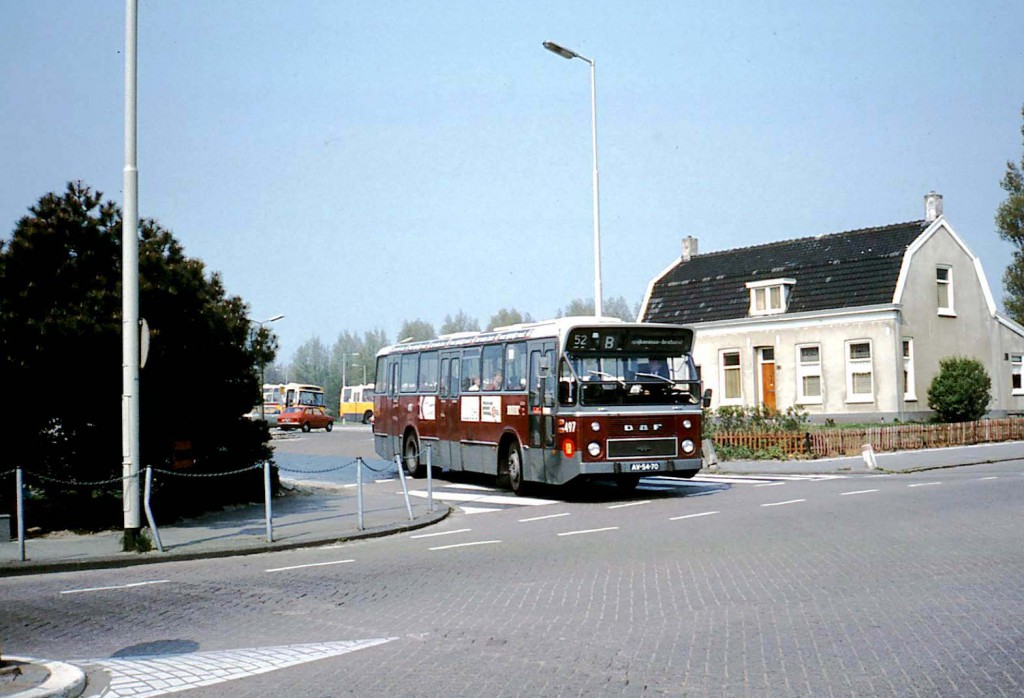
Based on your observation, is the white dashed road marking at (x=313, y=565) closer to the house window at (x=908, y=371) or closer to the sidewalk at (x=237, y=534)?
the sidewalk at (x=237, y=534)

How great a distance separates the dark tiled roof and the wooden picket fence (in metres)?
6.36

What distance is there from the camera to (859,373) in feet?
130

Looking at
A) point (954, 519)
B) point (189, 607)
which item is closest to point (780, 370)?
point (954, 519)

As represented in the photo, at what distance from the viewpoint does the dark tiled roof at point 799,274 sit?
132ft

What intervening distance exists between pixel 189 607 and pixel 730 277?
3864 cm

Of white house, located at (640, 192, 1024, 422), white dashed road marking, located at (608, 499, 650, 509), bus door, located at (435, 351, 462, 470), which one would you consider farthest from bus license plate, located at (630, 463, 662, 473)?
white house, located at (640, 192, 1024, 422)

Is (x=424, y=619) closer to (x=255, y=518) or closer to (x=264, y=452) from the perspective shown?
(x=255, y=518)

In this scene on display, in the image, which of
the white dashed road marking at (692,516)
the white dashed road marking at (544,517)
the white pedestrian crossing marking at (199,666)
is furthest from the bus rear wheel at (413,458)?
the white pedestrian crossing marking at (199,666)

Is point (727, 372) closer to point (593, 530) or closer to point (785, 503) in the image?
point (785, 503)

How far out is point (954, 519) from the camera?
1451 cm

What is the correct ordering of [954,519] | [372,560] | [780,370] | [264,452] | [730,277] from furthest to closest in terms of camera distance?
[730,277] → [780,370] → [264,452] → [954,519] → [372,560]

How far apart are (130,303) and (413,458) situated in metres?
12.6

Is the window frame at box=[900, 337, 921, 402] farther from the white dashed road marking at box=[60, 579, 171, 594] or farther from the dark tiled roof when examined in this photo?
the white dashed road marking at box=[60, 579, 171, 594]

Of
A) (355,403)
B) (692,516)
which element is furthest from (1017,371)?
(355,403)
